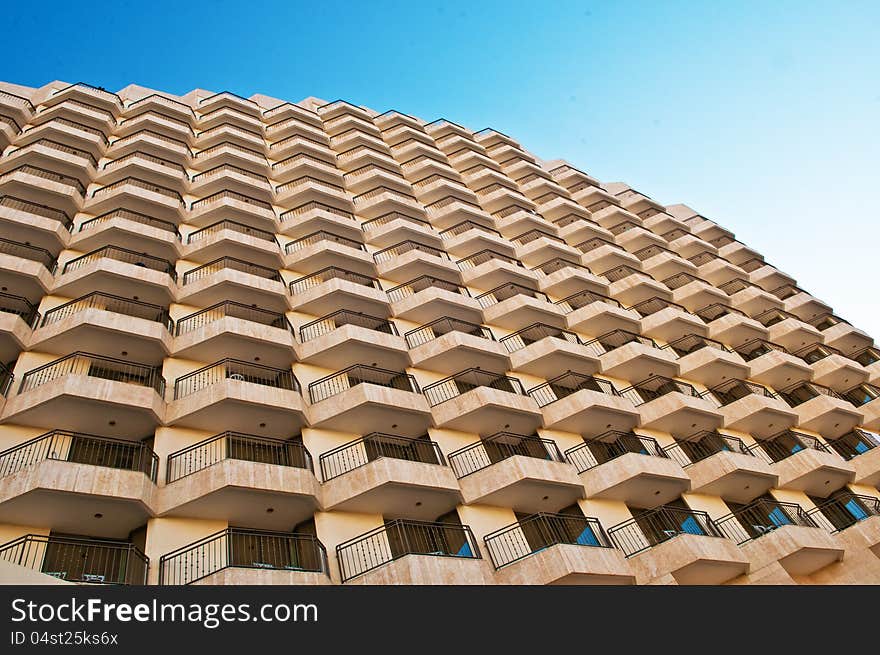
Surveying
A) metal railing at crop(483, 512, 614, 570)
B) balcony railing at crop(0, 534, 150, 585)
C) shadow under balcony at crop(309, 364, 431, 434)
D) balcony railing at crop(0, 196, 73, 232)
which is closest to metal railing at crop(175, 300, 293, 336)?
shadow under balcony at crop(309, 364, 431, 434)

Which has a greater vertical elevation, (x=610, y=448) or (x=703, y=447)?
(x=610, y=448)

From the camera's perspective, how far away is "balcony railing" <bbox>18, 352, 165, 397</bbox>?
66.3ft

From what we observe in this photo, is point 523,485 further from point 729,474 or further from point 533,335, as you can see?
point 533,335

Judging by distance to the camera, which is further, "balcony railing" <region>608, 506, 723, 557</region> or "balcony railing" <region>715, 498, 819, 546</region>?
"balcony railing" <region>715, 498, 819, 546</region>

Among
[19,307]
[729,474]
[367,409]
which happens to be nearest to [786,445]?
[729,474]

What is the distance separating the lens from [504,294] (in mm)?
32938

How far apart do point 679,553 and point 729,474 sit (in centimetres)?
561

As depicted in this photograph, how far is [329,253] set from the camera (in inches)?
1208

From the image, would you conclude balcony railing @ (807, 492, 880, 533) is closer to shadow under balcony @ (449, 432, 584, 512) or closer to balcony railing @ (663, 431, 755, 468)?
balcony railing @ (663, 431, 755, 468)

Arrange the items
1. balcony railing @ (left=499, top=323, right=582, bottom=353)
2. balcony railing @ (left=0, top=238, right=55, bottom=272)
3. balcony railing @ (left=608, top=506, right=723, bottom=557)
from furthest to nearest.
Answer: balcony railing @ (left=499, top=323, right=582, bottom=353) < balcony railing @ (left=0, top=238, right=55, bottom=272) < balcony railing @ (left=608, top=506, right=723, bottom=557)

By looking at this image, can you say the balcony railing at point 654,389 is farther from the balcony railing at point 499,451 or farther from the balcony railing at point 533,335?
the balcony railing at point 499,451

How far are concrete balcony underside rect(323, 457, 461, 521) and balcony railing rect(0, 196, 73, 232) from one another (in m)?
18.6
